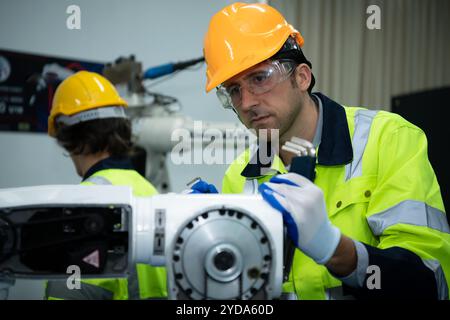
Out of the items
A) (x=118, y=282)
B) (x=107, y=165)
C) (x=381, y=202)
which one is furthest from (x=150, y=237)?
(x=107, y=165)

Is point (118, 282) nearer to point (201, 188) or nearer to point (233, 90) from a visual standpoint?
point (201, 188)

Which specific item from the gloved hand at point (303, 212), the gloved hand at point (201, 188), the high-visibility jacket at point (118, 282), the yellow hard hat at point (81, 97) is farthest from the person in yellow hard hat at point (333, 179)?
the yellow hard hat at point (81, 97)

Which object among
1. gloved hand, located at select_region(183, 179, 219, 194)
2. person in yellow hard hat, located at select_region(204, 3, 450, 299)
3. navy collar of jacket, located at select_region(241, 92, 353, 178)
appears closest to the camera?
person in yellow hard hat, located at select_region(204, 3, 450, 299)

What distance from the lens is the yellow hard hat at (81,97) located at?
153cm

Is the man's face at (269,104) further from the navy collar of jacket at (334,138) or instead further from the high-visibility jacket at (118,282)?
the high-visibility jacket at (118,282)

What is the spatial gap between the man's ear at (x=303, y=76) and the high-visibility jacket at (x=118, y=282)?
54cm

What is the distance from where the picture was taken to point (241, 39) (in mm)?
976

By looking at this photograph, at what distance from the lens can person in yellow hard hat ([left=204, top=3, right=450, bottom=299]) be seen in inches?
28.8

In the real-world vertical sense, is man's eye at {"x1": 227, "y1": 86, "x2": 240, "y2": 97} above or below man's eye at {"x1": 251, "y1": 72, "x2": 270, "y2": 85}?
below

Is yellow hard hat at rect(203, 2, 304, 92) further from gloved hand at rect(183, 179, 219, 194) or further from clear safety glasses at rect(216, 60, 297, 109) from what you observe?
gloved hand at rect(183, 179, 219, 194)

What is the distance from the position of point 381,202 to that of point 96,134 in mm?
999

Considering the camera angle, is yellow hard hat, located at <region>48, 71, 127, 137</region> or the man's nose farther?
yellow hard hat, located at <region>48, 71, 127, 137</region>

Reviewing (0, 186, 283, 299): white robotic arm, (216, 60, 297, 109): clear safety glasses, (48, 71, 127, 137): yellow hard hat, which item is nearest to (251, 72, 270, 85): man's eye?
(216, 60, 297, 109): clear safety glasses

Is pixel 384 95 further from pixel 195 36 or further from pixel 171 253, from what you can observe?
pixel 171 253
